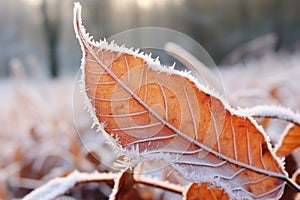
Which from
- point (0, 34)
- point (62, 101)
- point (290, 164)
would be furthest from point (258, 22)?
point (290, 164)

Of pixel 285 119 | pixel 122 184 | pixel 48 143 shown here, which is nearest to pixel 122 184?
pixel 122 184

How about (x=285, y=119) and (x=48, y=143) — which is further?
(x=48, y=143)

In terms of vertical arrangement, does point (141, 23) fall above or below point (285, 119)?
above

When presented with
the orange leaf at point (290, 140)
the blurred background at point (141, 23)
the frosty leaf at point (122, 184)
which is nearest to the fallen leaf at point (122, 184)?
the frosty leaf at point (122, 184)

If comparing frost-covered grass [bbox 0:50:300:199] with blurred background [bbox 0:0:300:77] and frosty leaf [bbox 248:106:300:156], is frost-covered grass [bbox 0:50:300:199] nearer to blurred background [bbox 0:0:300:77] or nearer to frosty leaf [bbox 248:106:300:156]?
frosty leaf [bbox 248:106:300:156]

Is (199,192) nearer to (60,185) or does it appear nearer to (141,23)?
(60,185)

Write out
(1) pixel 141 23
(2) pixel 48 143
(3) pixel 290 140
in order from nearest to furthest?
(3) pixel 290 140 → (2) pixel 48 143 → (1) pixel 141 23

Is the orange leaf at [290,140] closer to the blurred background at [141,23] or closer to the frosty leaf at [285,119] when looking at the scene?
the frosty leaf at [285,119]
